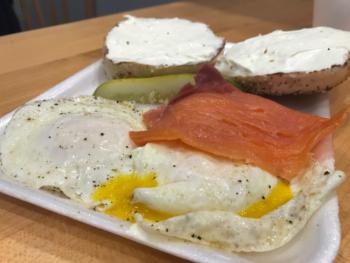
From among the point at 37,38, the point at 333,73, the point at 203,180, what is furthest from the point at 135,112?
the point at 37,38

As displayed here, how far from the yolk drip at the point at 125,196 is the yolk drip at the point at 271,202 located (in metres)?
0.14

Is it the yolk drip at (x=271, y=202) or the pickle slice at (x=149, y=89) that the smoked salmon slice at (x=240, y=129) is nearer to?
the yolk drip at (x=271, y=202)

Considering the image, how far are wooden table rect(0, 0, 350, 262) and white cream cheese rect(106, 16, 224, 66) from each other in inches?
8.3

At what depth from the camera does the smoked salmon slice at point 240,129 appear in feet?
3.02

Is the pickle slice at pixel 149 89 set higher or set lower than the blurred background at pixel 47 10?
higher

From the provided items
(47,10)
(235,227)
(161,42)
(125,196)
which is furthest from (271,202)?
(47,10)

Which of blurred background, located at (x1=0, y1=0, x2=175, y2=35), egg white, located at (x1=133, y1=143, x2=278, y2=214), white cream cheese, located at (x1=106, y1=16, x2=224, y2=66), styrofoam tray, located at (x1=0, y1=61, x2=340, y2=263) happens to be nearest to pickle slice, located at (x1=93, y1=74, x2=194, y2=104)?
white cream cheese, located at (x1=106, y1=16, x2=224, y2=66)

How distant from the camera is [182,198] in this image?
83 cm

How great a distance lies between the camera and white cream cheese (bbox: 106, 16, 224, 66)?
1.31 metres

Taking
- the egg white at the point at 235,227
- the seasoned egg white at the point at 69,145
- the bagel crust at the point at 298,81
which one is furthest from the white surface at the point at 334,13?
the egg white at the point at 235,227

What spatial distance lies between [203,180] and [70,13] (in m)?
2.52

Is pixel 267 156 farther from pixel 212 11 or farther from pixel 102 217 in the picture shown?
pixel 212 11

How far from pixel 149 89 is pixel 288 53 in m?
0.35

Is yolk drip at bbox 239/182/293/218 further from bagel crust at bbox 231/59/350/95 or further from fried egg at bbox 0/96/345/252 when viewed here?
bagel crust at bbox 231/59/350/95
